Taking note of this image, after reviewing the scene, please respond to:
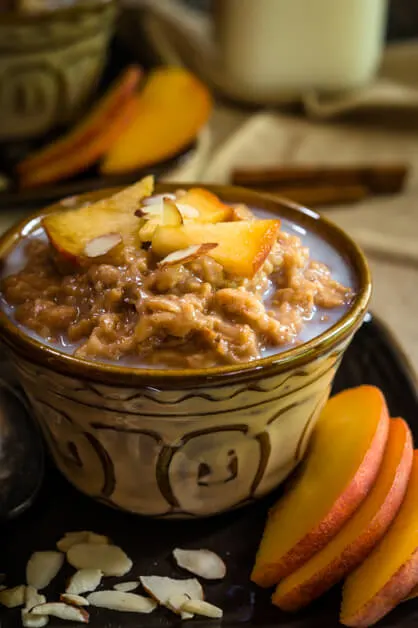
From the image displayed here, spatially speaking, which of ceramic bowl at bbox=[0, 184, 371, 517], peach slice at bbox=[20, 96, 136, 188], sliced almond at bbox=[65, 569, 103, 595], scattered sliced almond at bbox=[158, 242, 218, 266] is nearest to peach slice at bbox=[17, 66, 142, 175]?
peach slice at bbox=[20, 96, 136, 188]

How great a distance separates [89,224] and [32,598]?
1.50ft

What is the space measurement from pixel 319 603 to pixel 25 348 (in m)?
0.45

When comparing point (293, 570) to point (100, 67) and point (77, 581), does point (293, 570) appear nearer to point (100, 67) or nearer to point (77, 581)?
point (77, 581)

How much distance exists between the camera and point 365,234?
1.81 metres

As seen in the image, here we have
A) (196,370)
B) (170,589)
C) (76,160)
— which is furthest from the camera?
(76,160)

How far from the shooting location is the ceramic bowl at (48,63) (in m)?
1.82

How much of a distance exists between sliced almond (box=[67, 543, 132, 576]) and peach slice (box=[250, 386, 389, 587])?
0.16m

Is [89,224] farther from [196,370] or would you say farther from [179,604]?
[179,604]

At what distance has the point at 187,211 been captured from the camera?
1.05 metres

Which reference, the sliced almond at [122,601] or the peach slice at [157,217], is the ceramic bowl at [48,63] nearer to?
the peach slice at [157,217]

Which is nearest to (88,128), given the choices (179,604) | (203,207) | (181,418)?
(203,207)

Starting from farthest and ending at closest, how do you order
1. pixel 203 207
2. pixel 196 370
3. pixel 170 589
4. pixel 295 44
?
pixel 295 44
pixel 203 207
pixel 170 589
pixel 196 370

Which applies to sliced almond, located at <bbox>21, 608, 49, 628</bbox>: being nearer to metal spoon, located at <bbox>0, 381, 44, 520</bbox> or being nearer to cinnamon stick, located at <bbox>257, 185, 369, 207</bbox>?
metal spoon, located at <bbox>0, 381, 44, 520</bbox>

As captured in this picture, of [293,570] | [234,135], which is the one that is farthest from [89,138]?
[293,570]
